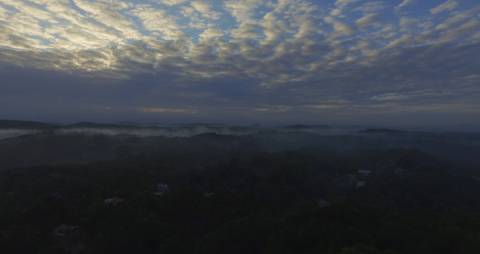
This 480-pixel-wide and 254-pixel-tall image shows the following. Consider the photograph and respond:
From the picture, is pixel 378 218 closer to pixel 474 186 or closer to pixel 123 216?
pixel 123 216

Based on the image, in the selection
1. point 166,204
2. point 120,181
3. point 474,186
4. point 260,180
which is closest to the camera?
point 166,204

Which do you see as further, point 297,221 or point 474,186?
point 474,186

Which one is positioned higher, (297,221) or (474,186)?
(297,221)

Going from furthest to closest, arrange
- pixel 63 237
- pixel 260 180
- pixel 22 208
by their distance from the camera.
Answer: pixel 260 180, pixel 22 208, pixel 63 237

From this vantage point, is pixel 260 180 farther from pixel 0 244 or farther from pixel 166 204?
pixel 0 244

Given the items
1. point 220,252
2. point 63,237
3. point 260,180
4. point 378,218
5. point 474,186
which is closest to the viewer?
point 220,252

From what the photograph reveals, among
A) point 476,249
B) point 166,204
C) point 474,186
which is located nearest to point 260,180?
point 166,204

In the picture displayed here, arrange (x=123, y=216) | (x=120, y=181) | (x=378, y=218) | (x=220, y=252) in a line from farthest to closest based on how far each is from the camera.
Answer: (x=120, y=181)
(x=123, y=216)
(x=378, y=218)
(x=220, y=252)

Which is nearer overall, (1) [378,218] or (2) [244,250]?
(2) [244,250]

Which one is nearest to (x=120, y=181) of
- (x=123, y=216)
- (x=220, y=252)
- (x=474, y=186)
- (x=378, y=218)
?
(x=123, y=216)
